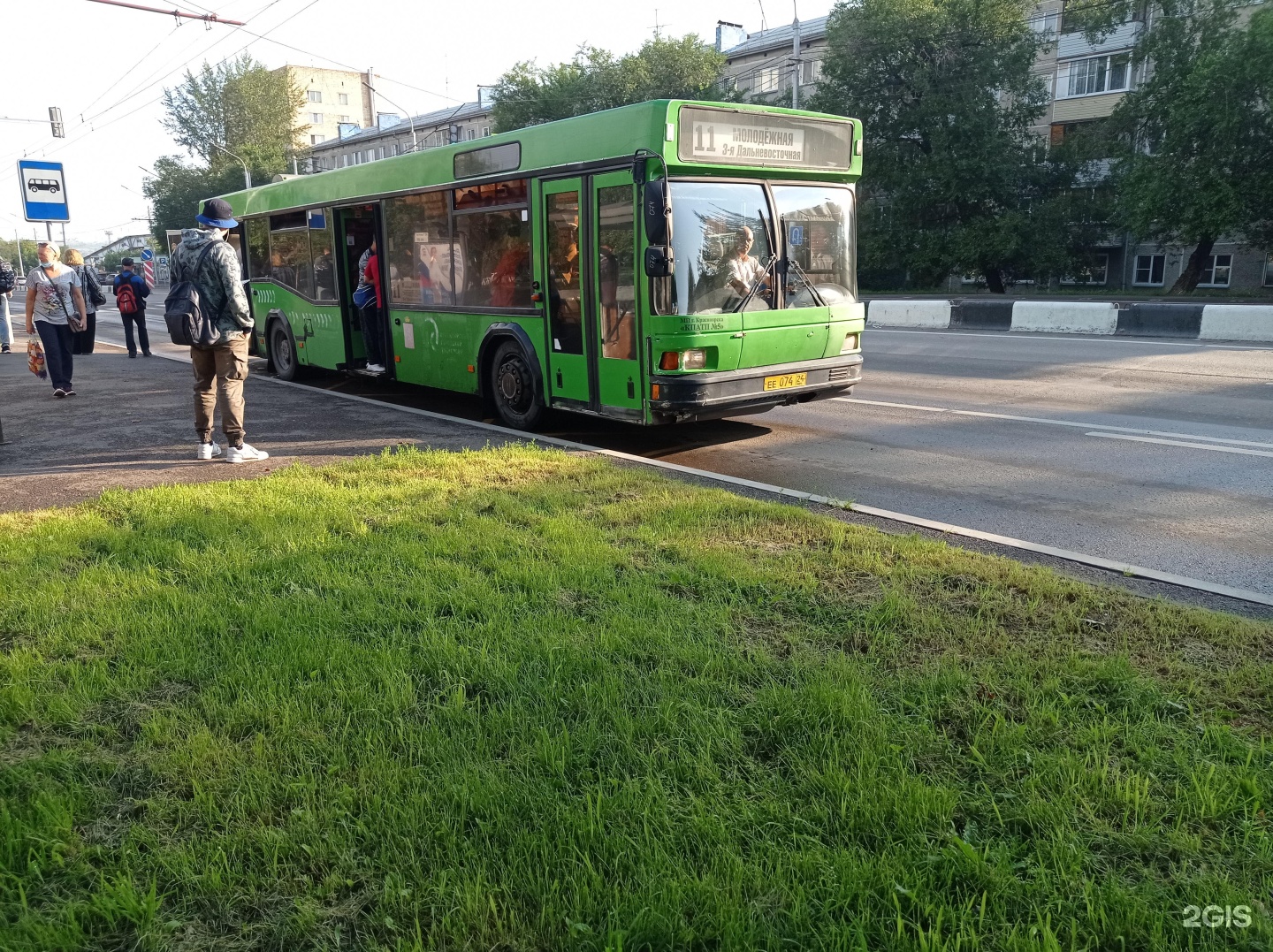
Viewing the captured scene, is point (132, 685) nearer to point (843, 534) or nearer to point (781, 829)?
point (781, 829)

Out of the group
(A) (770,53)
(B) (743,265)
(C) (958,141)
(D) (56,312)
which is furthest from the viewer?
(A) (770,53)

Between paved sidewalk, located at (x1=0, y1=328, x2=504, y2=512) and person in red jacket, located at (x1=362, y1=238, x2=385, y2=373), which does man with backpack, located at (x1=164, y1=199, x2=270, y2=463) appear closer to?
paved sidewalk, located at (x1=0, y1=328, x2=504, y2=512)

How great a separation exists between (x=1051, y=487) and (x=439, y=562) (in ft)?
16.0

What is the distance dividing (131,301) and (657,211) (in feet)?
47.2

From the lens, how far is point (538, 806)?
3.01 meters

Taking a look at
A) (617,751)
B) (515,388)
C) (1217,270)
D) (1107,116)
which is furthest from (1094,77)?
(617,751)

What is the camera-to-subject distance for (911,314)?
78.0ft

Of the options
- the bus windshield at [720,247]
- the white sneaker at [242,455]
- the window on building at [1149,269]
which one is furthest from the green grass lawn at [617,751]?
the window on building at [1149,269]

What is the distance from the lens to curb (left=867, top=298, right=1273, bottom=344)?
17.7 m

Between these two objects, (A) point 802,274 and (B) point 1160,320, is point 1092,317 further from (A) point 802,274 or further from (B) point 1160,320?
(A) point 802,274

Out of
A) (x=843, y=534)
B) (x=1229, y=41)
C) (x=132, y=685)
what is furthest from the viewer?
(x=1229, y=41)

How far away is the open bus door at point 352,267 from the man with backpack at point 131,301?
24.0 ft

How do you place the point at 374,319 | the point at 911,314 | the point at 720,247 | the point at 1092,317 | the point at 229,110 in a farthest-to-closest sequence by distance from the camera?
the point at 229,110
the point at 911,314
the point at 1092,317
the point at 374,319
the point at 720,247

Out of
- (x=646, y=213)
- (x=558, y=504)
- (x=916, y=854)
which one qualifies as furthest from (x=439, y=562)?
(x=646, y=213)
